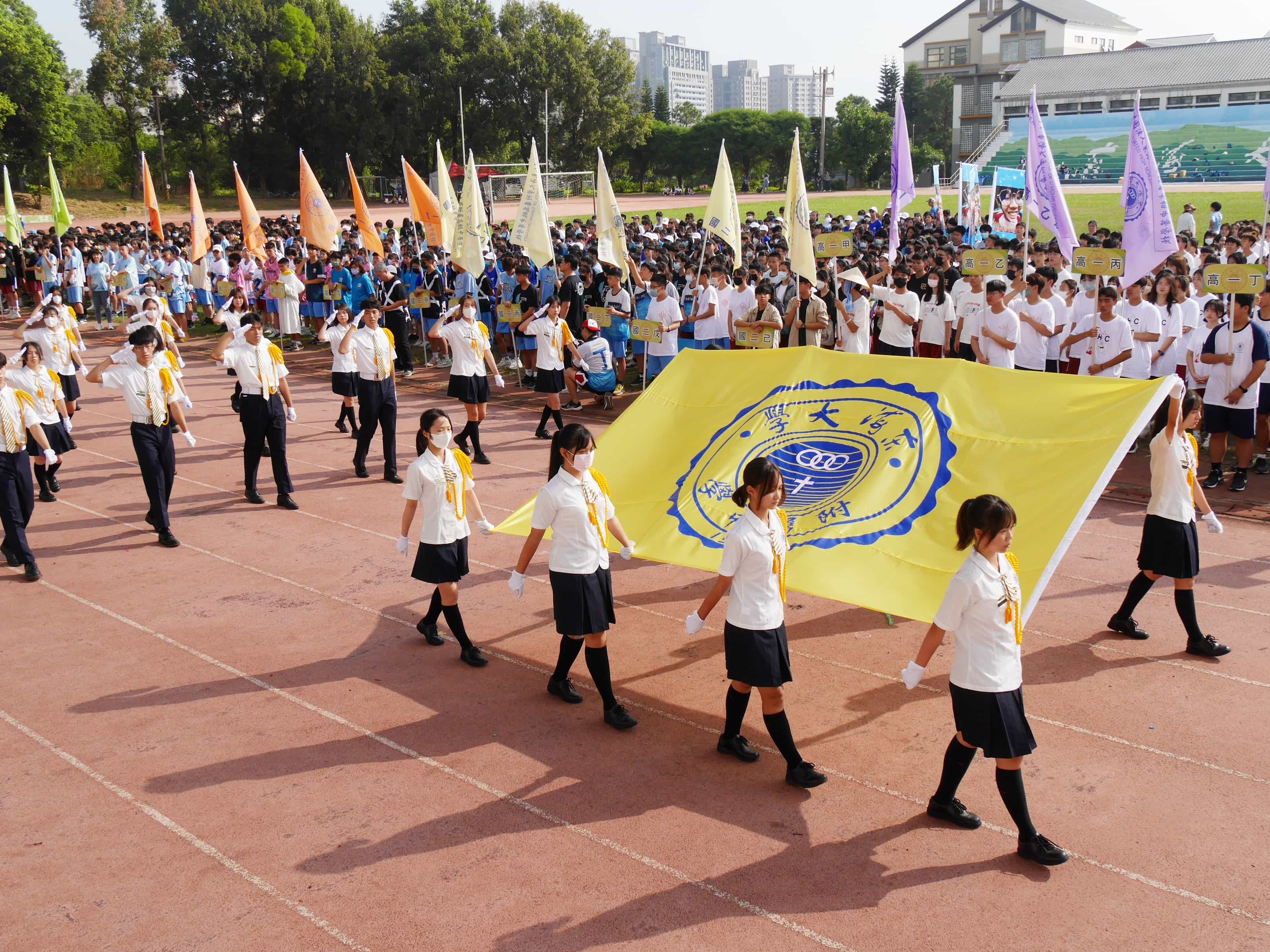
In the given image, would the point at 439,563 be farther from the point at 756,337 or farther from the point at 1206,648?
the point at 756,337

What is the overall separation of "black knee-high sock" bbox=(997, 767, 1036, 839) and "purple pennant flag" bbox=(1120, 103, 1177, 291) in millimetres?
8622

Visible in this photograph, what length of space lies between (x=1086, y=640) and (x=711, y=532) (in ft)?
10.4

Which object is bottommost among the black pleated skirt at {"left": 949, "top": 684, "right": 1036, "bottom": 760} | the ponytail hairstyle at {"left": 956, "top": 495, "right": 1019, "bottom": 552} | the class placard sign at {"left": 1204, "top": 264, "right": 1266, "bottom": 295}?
the black pleated skirt at {"left": 949, "top": 684, "right": 1036, "bottom": 760}

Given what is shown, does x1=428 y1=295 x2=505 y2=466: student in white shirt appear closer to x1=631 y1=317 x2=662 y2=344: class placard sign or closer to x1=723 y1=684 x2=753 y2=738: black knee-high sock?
x1=631 y1=317 x2=662 y2=344: class placard sign

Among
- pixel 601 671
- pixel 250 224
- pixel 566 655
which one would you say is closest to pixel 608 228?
pixel 250 224

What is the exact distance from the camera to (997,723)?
5.40 meters

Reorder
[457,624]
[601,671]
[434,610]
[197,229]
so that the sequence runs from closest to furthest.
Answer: [601,671], [457,624], [434,610], [197,229]

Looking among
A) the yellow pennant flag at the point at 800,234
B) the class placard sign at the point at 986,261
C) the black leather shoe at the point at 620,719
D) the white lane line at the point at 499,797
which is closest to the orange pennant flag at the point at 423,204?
the yellow pennant flag at the point at 800,234

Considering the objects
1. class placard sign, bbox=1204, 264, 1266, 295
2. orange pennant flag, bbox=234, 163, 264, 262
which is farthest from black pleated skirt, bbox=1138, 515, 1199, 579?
orange pennant flag, bbox=234, 163, 264, 262

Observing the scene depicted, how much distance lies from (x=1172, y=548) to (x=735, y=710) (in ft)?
12.0

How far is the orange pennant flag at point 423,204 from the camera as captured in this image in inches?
790

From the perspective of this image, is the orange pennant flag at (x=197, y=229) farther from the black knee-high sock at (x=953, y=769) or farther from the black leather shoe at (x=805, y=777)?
the black knee-high sock at (x=953, y=769)

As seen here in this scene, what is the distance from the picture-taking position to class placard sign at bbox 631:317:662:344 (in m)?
15.7

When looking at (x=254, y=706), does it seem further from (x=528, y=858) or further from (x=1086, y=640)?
(x=1086, y=640)
